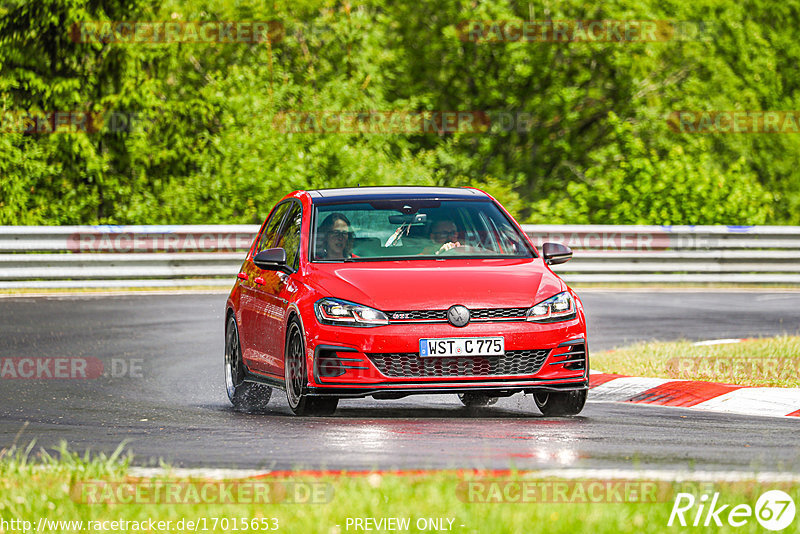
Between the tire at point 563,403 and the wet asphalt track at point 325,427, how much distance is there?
0.42 feet

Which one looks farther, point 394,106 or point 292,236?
point 394,106

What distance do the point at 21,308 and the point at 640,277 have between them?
9.74m

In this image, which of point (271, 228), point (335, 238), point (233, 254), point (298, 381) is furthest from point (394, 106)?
point (298, 381)

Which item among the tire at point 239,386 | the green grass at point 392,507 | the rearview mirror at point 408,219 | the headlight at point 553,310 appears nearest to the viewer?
the green grass at point 392,507

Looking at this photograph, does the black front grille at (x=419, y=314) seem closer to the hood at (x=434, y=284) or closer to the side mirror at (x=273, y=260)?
the hood at (x=434, y=284)

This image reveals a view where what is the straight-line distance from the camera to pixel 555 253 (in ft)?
34.9

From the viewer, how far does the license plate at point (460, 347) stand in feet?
30.9

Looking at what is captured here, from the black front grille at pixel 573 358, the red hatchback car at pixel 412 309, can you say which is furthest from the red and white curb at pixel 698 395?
the black front grille at pixel 573 358

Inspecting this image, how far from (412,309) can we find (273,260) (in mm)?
1373

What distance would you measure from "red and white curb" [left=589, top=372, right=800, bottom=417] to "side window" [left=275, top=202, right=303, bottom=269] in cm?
269

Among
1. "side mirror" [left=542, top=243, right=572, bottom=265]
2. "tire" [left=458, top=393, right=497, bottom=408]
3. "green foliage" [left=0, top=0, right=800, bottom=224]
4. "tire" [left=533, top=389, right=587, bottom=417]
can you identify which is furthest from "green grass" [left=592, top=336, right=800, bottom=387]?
"green foliage" [left=0, top=0, right=800, bottom=224]

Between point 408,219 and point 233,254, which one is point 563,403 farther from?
point 233,254

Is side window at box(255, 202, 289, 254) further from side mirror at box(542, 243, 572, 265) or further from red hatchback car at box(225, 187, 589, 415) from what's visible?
side mirror at box(542, 243, 572, 265)

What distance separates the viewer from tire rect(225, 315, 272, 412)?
447 inches
